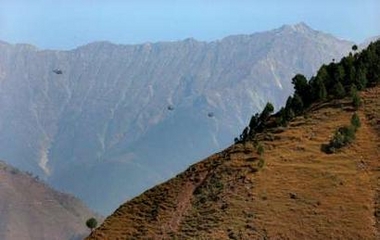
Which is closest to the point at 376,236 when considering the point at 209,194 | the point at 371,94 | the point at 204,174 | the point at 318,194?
the point at 318,194

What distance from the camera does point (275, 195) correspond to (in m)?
89.1

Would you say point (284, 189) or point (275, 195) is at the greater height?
point (284, 189)

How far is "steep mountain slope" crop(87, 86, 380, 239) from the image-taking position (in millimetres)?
83125

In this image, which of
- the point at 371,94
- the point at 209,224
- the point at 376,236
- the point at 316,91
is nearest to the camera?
the point at 376,236

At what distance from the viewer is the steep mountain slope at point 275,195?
83125 millimetres

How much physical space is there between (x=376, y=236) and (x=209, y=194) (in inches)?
928

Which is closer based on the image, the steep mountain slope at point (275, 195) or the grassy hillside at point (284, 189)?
the steep mountain slope at point (275, 195)

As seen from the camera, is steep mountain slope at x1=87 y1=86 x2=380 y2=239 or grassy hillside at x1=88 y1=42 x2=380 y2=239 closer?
steep mountain slope at x1=87 y1=86 x2=380 y2=239

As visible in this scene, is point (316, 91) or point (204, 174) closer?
point (204, 174)

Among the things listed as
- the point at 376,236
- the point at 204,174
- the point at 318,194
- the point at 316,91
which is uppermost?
the point at 316,91

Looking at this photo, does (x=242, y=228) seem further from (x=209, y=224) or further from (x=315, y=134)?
(x=315, y=134)

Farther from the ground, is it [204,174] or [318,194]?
[204,174]

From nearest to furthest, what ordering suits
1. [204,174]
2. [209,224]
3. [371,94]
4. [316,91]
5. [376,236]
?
[376,236] < [209,224] < [204,174] < [371,94] < [316,91]

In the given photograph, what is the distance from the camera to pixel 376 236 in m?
79.4
